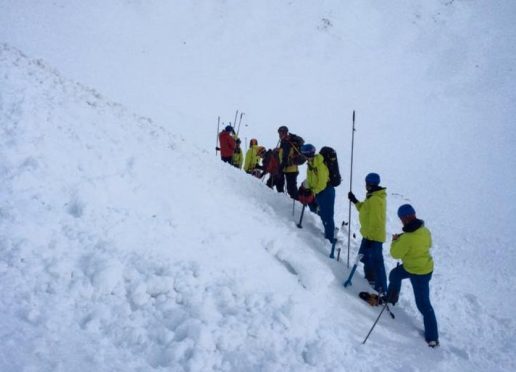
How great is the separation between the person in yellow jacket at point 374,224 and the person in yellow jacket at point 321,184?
3.11ft

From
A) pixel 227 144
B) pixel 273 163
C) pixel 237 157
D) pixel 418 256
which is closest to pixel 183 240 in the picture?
pixel 418 256

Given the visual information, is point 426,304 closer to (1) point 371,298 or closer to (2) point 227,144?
(1) point 371,298

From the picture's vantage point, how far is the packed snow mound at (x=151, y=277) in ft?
14.5

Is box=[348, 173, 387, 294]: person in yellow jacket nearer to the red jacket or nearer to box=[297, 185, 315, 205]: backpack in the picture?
box=[297, 185, 315, 205]: backpack

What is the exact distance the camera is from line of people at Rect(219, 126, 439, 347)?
21.7 feet

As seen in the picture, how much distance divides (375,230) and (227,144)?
650 centimetres

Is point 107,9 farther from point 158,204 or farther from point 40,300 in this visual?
point 40,300

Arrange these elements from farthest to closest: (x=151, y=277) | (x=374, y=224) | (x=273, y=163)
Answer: (x=273, y=163) < (x=374, y=224) < (x=151, y=277)

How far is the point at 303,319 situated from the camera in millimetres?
5340

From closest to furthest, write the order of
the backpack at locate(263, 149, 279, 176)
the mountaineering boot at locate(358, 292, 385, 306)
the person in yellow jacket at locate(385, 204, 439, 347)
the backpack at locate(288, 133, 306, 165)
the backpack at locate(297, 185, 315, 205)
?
the person in yellow jacket at locate(385, 204, 439, 347)
the mountaineering boot at locate(358, 292, 385, 306)
the backpack at locate(297, 185, 315, 205)
the backpack at locate(288, 133, 306, 165)
the backpack at locate(263, 149, 279, 176)

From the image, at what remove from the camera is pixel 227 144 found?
42.1ft

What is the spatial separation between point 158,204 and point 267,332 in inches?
120

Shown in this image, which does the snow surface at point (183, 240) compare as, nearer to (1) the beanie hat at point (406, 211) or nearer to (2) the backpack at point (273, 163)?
(2) the backpack at point (273, 163)

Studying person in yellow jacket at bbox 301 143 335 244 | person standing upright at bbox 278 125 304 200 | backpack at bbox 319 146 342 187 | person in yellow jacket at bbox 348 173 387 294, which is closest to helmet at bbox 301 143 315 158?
person in yellow jacket at bbox 301 143 335 244
